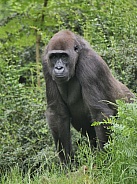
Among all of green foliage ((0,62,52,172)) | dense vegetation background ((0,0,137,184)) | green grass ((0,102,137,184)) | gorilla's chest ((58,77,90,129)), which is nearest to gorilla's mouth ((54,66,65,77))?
gorilla's chest ((58,77,90,129))

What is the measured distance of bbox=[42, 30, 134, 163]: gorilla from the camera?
17.1 ft

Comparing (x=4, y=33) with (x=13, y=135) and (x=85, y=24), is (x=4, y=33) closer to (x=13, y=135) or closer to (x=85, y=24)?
(x=85, y=24)

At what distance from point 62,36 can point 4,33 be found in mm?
2894

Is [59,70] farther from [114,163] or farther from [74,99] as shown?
[114,163]

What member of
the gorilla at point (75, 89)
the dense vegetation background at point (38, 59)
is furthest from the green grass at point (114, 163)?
the dense vegetation background at point (38, 59)

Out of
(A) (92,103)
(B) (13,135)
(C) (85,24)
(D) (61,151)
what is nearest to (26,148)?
(B) (13,135)

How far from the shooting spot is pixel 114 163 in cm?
428

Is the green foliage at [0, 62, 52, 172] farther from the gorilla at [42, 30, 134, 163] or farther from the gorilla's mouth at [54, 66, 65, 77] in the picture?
the gorilla's mouth at [54, 66, 65, 77]

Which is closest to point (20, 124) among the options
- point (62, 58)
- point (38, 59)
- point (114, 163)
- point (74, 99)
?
point (38, 59)

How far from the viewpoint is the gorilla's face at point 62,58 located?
5.15m

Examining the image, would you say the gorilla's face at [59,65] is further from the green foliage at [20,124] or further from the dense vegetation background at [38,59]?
the green foliage at [20,124]

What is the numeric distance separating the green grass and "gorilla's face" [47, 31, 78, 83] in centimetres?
78

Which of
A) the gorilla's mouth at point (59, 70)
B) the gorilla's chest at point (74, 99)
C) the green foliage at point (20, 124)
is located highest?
the gorilla's mouth at point (59, 70)

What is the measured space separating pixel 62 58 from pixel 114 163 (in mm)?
1360
